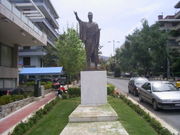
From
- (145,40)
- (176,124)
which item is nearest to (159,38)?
(145,40)

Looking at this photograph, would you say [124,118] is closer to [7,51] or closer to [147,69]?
[7,51]

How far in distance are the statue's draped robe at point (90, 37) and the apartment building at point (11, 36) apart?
13.0 ft

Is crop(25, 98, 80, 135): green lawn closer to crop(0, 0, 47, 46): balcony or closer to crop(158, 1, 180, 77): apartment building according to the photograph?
crop(0, 0, 47, 46): balcony

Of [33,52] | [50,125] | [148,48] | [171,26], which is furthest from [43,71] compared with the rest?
[171,26]

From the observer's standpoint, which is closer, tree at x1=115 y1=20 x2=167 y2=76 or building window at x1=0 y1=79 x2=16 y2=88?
building window at x1=0 y1=79 x2=16 y2=88

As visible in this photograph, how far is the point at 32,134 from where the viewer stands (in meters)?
8.48

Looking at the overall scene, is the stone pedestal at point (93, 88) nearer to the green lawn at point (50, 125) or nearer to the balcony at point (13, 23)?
the green lawn at point (50, 125)

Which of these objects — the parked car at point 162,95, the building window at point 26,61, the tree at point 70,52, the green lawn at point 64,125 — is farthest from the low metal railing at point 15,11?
the building window at point 26,61

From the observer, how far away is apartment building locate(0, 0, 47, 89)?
1446 centimetres

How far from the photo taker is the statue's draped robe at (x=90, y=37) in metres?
14.3

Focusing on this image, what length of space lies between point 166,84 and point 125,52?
5763 centimetres

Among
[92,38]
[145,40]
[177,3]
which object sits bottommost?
[92,38]

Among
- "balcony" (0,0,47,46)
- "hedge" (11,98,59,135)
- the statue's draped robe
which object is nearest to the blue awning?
"balcony" (0,0,47,46)

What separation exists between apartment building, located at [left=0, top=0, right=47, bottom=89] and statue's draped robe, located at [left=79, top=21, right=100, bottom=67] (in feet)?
13.0
